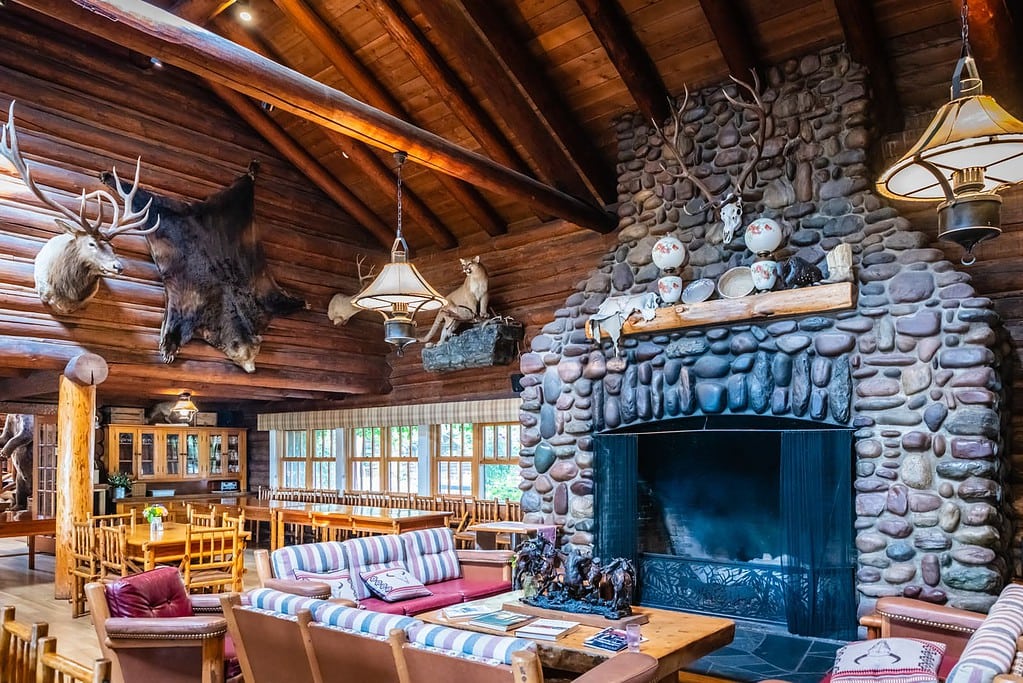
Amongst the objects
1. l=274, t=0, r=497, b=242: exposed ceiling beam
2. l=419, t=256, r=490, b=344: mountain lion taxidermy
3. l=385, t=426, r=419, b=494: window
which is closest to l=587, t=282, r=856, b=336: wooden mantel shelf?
l=419, t=256, r=490, b=344: mountain lion taxidermy

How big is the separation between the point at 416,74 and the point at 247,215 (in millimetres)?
2871

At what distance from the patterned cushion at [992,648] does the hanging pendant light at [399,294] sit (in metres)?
3.64

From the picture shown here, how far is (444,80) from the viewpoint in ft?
22.4

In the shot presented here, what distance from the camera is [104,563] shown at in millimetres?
6645

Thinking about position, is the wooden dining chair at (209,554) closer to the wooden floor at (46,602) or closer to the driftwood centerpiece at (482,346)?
the wooden floor at (46,602)

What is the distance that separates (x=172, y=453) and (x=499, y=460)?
20.4ft

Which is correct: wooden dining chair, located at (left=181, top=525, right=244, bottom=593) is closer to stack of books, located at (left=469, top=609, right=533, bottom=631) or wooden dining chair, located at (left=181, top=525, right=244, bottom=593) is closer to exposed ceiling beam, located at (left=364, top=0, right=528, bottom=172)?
stack of books, located at (left=469, top=609, right=533, bottom=631)

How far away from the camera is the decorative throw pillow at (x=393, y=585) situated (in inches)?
210

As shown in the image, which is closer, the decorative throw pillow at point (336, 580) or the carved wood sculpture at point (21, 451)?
the decorative throw pillow at point (336, 580)

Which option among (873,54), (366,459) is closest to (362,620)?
(873,54)

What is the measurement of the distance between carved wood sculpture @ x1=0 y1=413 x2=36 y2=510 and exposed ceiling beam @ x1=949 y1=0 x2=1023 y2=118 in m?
13.7

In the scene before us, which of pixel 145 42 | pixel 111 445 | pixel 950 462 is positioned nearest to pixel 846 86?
pixel 950 462

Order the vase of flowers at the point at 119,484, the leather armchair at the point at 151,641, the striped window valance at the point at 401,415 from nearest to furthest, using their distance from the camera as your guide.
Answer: the leather armchair at the point at 151,641
the striped window valance at the point at 401,415
the vase of flowers at the point at 119,484

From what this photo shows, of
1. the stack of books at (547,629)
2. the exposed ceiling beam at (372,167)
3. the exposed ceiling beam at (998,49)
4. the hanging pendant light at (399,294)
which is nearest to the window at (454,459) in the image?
the exposed ceiling beam at (372,167)
